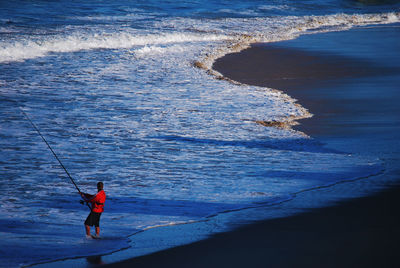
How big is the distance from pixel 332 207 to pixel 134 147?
3431mm

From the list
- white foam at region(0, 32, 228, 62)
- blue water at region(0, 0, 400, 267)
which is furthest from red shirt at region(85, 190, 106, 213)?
white foam at region(0, 32, 228, 62)

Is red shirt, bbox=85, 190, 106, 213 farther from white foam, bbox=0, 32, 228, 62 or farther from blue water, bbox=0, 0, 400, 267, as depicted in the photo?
white foam, bbox=0, 32, 228, 62

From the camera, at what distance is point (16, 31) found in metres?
25.1

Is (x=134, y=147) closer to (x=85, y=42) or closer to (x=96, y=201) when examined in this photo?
(x=96, y=201)

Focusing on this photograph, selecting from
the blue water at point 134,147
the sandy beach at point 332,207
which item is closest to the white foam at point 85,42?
the blue water at point 134,147

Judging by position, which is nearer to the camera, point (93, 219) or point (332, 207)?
point (93, 219)

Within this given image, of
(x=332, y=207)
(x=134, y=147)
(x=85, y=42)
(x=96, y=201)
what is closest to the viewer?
(x=96, y=201)

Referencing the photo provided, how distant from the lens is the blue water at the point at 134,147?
607cm

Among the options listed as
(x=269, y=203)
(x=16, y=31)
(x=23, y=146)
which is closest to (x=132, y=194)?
(x=269, y=203)

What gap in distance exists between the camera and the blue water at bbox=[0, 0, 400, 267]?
19.9 feet

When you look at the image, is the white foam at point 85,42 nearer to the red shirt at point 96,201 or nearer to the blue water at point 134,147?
the blue water at point 134,147

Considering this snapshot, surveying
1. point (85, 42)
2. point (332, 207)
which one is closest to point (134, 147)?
point (332, 207)

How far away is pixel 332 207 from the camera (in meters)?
6.12

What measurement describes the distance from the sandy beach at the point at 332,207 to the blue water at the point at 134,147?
49 centimetres
